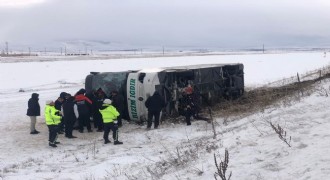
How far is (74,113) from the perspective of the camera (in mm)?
13492

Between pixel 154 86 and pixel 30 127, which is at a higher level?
pixel 154 86

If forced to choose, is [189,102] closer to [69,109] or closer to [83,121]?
[83,121]

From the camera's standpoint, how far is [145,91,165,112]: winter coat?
1361 centimetres

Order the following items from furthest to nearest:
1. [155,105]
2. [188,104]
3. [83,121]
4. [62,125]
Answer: [62,125] < [83,121] < [188,104] < [155,105]

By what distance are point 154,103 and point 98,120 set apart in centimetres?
213

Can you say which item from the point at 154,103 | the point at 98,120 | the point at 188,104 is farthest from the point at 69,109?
the point at 188,104

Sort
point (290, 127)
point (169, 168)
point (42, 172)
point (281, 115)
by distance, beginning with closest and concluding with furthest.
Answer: point (169, 168) → point (290, 127) → point (42, 172) → point (281, 115)

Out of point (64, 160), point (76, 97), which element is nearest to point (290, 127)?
point (64, 160)

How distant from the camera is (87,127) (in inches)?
555

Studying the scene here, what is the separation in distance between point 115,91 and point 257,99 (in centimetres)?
617

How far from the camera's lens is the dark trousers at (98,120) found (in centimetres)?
1416

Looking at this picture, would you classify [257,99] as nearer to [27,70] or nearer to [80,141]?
[80,141]

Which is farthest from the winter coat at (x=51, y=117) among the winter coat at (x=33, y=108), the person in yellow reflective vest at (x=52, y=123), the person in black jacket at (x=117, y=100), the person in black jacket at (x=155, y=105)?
the person in black jacket at (x=155, y=105)

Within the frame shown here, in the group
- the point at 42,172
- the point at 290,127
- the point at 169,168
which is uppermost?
the point at 290,127
